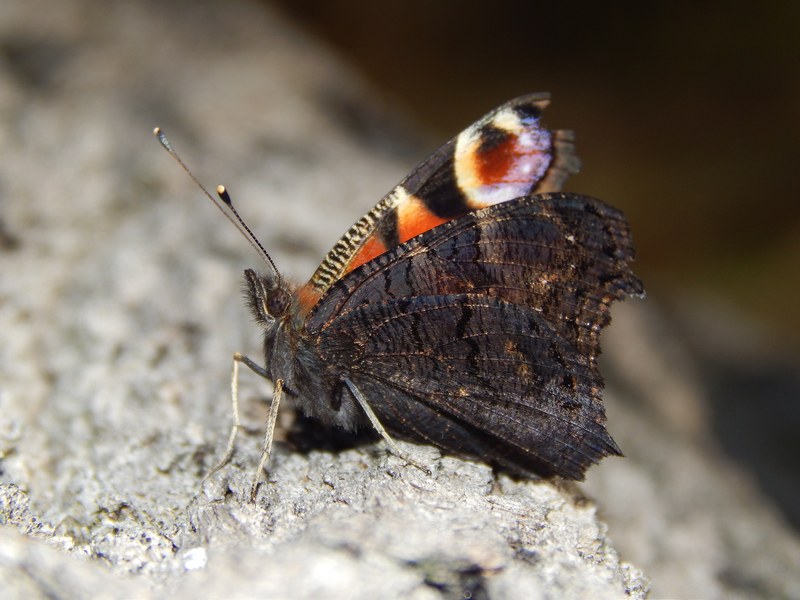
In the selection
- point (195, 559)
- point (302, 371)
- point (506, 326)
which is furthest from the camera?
point (302, 371)

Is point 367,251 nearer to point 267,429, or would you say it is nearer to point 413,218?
point 413,218

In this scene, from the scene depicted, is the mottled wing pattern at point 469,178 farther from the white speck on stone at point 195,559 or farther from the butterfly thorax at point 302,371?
the white speck on stone at point 195,559

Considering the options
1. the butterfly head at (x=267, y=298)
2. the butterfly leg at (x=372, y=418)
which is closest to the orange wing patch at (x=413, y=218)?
the butterfly head at (x=267, y=298)

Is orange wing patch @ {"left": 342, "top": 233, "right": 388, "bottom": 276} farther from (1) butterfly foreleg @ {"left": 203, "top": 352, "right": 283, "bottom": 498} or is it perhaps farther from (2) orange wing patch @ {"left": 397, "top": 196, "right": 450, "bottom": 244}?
(1) butterfly foreleg @ {"left": 203, "top": 352, "right": 283, "bottom": 498}

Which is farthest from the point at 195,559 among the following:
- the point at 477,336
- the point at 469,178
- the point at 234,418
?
the point at 469,178

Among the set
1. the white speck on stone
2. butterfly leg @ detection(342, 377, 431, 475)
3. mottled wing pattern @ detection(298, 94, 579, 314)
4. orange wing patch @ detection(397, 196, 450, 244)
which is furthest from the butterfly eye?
the white speck on stone

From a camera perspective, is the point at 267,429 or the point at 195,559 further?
the point at 267,429
